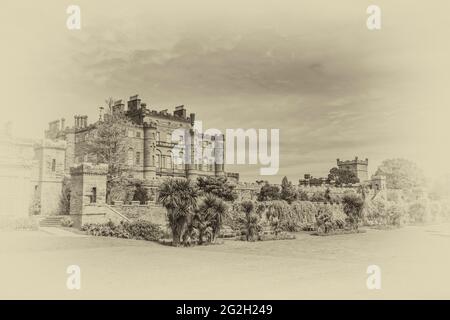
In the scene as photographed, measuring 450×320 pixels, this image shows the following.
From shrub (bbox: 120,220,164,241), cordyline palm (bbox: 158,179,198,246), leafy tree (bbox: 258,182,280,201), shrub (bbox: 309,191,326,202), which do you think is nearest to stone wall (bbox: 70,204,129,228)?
shrub (bbox: 120,220,164,241)

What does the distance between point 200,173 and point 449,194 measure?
2471cm

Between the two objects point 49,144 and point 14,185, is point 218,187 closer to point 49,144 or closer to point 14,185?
point 49,144

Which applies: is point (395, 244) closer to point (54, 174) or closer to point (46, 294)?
point (46, 294)

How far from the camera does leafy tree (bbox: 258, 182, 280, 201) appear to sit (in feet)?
117

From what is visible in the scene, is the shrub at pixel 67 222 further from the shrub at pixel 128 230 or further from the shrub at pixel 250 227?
the shrub at pixel 250 227

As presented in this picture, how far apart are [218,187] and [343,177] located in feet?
105

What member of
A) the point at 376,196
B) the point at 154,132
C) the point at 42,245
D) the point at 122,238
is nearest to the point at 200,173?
the point at 154,132

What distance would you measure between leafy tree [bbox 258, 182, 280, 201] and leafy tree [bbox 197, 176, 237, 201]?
16.9 feet

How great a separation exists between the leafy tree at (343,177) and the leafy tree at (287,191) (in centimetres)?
2128

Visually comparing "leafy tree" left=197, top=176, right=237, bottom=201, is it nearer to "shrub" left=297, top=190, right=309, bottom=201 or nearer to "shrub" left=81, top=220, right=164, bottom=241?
"shrub" left=81, top=220, right=164, bottom=241

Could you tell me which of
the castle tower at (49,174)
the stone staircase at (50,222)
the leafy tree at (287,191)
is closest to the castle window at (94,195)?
the stone staircase at (50,222)

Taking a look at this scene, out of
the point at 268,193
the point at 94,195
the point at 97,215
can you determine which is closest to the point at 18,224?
the point at 97,215

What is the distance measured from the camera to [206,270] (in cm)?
1579

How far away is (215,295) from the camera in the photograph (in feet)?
46.3
